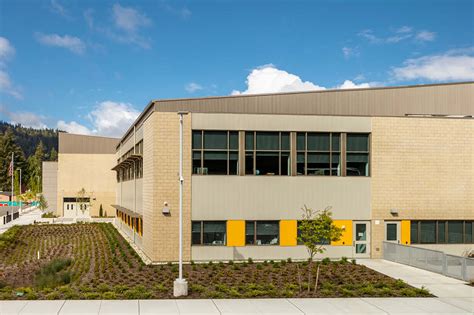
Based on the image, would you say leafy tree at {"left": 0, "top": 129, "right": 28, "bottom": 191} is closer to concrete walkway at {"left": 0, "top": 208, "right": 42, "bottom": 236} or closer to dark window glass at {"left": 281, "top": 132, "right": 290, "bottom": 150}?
concrete walkway at {"left": 0, "top": 208, "right": 42, "bottom": 236}

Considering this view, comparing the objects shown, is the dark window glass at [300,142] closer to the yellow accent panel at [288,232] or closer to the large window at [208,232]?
the yellow accent panel at [288,232]

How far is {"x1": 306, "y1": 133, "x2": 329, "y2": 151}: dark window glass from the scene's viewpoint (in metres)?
28.0

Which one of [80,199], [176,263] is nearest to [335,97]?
[176,263]

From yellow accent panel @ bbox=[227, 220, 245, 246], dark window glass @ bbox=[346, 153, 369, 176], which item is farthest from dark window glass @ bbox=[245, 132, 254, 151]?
dark window glass @ bbox=[346, 153, 369, 176]

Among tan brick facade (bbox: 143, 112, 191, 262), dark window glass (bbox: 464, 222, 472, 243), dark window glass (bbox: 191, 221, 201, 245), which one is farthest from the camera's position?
dark window glass (bbox: 464, 222, 472, 243)

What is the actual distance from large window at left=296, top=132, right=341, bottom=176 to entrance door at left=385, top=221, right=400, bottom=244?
4125 millimetres

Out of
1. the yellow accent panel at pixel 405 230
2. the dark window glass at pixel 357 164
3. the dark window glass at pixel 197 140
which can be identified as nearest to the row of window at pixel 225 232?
the dark window glass at pixel 197 140

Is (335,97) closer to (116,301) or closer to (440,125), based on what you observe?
(440,125)

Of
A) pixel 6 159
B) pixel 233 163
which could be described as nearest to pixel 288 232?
pixel 233 163

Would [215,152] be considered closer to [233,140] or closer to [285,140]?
[233,140]

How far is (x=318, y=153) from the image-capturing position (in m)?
28.1

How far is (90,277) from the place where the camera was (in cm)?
→ 2239

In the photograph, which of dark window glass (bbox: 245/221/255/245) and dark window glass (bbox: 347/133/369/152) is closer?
dark window glass (bbox: 245/221/255/245)

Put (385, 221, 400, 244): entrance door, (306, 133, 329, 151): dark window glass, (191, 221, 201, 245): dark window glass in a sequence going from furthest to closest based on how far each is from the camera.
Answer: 1. (385, 221, 400, 244): entrance door
2. (306, 133, 329, 151): dark window glass
3. (191, 221, 201, 245): dark window glass
